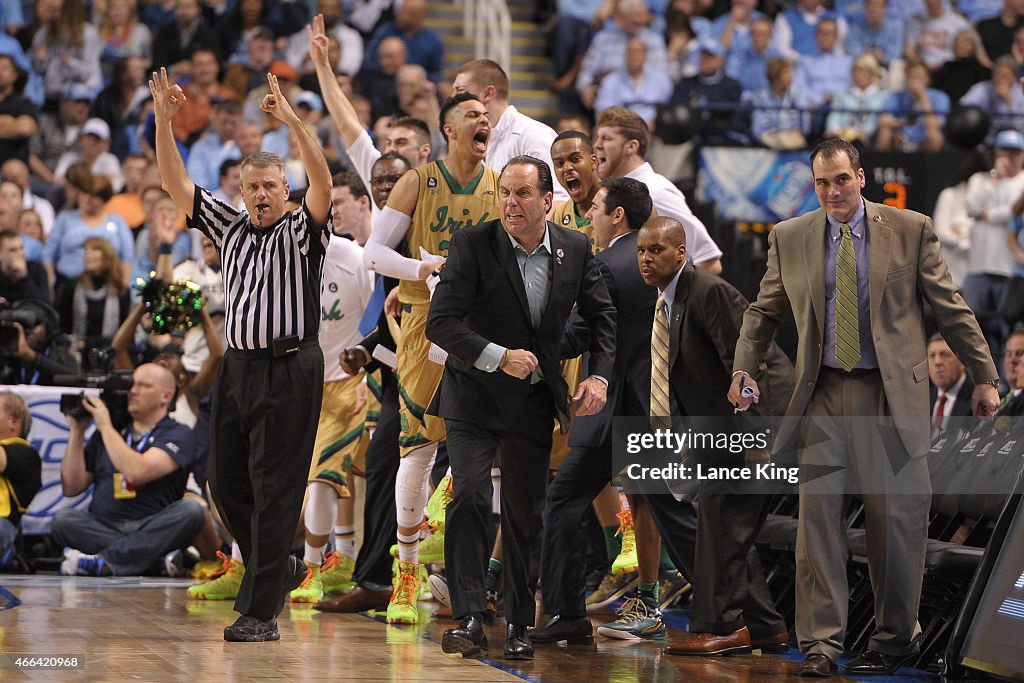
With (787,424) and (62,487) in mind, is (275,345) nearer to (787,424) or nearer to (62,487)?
(787,424)

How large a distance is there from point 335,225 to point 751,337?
3386 millimetres

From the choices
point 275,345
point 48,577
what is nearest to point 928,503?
point 275,345

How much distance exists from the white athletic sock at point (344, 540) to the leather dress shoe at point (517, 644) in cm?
243

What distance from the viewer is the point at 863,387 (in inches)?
263

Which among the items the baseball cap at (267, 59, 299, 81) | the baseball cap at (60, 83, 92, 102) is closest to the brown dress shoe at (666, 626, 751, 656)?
the baseball cap at (267, 59, 299, 81)

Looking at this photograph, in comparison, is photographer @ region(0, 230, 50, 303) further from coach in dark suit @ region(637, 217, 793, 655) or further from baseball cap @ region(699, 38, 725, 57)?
baseball cap @ region(699, 38, 725, 57)

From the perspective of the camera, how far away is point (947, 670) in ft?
21.4

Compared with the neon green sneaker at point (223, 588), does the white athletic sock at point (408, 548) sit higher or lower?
higher

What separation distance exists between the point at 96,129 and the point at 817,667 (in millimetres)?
9940

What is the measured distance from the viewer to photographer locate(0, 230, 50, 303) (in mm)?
11602

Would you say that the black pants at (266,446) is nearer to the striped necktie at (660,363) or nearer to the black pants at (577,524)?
the black pants at (577,524)

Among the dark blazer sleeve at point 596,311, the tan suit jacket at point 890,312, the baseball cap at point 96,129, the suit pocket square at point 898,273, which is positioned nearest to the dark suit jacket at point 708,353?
the tan suit jacket at point 890,312

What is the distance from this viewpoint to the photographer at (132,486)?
31.7 ft

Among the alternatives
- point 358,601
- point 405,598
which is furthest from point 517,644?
point 358,601
